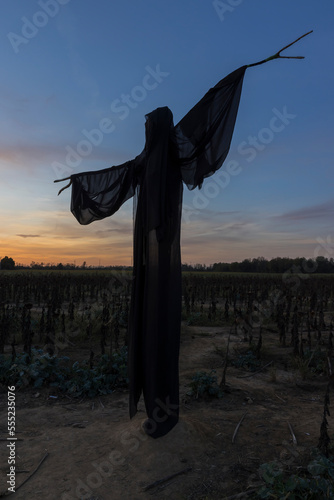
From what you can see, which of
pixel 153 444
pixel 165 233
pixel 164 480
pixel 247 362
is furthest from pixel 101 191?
pixel 247 362

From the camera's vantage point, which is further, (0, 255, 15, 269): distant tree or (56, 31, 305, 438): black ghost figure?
(0, 255, 15, 269): distant tree

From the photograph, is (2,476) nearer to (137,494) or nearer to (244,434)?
(137,494)

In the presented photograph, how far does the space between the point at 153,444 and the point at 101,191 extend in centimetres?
275

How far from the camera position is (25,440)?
3.64 metres

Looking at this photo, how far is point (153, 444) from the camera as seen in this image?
325cm

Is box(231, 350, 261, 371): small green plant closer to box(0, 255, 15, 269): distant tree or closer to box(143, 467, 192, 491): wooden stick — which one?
box(143, 467, 192, 491): wooden stick

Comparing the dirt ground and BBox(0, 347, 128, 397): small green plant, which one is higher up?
BBox(0, 347, 128, 397): small green plant

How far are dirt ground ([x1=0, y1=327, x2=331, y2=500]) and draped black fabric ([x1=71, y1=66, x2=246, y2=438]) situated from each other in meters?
0.29

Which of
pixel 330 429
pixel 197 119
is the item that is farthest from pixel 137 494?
pixel 197 119

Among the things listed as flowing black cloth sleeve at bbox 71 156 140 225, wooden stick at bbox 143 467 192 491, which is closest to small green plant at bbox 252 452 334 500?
wooden stick at bbox 143 467 192 491

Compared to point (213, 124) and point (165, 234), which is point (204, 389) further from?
point (213, 124)

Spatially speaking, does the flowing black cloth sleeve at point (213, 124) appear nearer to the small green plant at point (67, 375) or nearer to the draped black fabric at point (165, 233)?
the draped black fabric at point (165, 233)

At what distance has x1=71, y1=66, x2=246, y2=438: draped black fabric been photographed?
3.37 m

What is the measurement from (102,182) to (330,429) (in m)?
3.66
